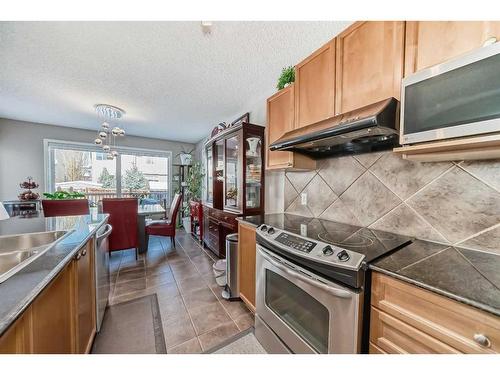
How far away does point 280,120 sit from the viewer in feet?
5.87

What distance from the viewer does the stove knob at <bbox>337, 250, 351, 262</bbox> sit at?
842 mm

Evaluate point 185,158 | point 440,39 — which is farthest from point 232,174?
point 185,158

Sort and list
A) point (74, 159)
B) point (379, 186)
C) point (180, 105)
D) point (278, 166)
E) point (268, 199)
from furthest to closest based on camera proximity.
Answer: point (74, 159) < point (180, 105) < point (268, 199) < point (278, 166) < point (379, 186)

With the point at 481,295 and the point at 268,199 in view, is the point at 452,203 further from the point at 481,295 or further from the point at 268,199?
the point at 268,199

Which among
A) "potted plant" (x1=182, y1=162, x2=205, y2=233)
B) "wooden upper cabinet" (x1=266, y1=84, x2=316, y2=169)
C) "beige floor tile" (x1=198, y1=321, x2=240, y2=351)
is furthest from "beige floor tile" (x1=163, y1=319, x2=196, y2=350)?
"potted plant" (x1=182, y1=162, x2=205, y2=233)

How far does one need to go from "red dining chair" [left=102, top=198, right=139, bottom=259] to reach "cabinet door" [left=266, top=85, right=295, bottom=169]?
2345 millimetres

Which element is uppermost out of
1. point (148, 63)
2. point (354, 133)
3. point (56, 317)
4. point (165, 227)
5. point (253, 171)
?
point (148, 63)

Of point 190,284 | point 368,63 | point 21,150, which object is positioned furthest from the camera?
point 21,150

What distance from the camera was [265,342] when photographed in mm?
1352

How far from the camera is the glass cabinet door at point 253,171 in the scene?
8.05 ft

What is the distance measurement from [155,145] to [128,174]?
3.49 feet

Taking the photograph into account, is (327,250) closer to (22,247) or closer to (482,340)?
(482,340)

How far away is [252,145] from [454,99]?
189 cm
